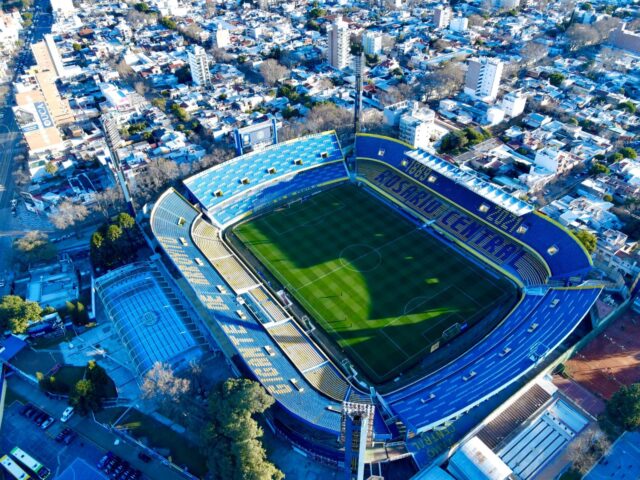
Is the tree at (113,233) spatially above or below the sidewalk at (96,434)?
above

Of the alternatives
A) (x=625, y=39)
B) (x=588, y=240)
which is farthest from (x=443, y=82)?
(x=625, y=39)

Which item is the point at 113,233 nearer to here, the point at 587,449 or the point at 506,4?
the point at 587,449

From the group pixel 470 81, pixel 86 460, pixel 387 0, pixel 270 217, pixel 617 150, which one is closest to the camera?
pixel 86 460

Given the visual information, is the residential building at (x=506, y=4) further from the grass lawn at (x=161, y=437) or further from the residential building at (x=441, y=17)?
the grass lawn at (x=161, y=437)

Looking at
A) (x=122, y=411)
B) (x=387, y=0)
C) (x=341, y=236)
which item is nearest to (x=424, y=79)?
(x=341, y=236)

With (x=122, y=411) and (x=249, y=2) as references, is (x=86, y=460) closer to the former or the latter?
(x=122, y=411)

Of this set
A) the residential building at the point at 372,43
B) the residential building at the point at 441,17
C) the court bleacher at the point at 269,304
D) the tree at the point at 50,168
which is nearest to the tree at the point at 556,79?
the residential building at the point at 372,43

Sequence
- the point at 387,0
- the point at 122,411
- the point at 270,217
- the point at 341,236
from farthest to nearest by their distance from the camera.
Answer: the point at 387,0
the point at 270,217
the point at 341,236
the point at 122,411
